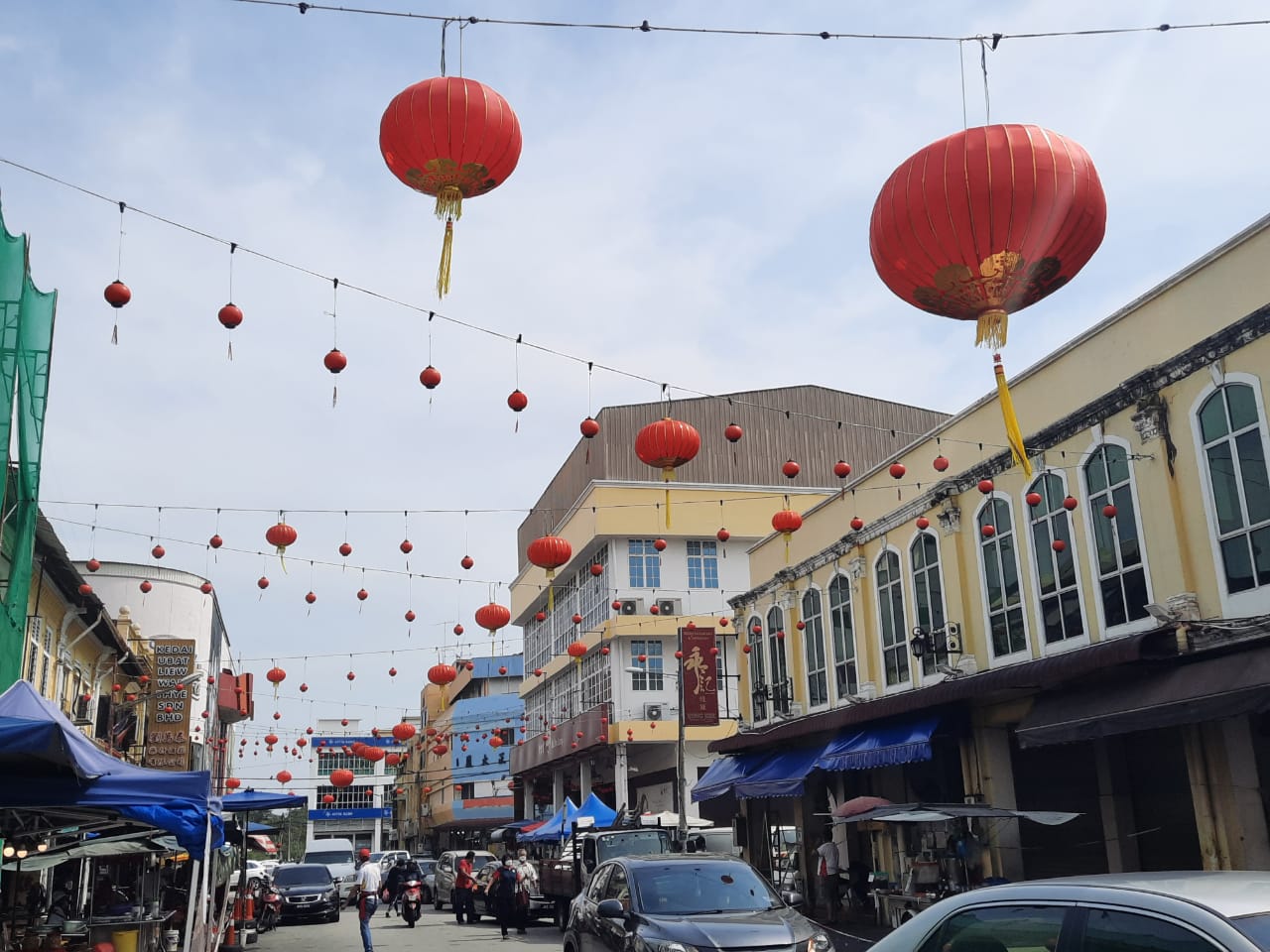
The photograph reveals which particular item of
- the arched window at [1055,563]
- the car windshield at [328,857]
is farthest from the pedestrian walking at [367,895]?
the car windshield at [328,857]

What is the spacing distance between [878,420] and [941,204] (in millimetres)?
41870

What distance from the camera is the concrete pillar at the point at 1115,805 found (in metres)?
18.1

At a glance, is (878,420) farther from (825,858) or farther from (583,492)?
(825,858)

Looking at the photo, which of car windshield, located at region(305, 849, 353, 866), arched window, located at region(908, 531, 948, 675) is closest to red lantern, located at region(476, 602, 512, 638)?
arched window, located at region(908, 531, 948, 675)

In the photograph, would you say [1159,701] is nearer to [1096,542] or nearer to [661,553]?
[1096,542]

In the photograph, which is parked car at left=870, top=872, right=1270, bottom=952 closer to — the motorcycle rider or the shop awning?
the shop awning

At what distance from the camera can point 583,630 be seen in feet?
152

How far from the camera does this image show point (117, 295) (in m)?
10.2

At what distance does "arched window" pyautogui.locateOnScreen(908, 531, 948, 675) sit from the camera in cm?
2192

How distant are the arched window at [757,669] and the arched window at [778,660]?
52 centimetres

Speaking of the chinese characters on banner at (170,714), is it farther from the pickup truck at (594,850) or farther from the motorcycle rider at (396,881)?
the pickup truck at (594,850)

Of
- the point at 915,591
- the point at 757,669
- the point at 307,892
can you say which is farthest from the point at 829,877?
the point at 307,892

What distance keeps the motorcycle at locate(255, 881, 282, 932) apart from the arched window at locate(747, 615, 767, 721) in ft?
42.5


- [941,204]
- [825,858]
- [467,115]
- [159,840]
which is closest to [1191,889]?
[941,204]
